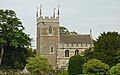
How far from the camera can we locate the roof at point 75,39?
77125mm

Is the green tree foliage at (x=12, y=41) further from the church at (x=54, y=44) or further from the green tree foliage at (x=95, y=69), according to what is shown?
the green tree foliage at (x=95, y=69)

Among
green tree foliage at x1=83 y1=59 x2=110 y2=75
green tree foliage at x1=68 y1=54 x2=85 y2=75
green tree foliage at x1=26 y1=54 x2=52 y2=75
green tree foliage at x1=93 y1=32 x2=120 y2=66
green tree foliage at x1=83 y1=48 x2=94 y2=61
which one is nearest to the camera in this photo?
green tree foliage at x1=83 y1=59 x2=110 y2=75

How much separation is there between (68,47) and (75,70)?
3453cm

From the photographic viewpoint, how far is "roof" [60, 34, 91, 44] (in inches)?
3036

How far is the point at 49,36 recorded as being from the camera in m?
75.9

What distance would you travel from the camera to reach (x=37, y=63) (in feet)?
203

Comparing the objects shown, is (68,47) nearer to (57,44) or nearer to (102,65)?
(57,44)

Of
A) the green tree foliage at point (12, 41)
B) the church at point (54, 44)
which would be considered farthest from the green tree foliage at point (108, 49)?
the church at point (54, 44)

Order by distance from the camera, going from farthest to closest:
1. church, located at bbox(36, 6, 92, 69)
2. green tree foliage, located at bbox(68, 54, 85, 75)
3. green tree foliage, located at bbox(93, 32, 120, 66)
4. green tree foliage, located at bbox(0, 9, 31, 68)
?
1. church, located at bbox(36, 6, 92, 69)
2. green tree foliage, located at bbox(0, 9, 31, 68)
3. green tree foliage, located at bbox(93, 32, 120, 66)
4. green tree foliage, located at bbox(68, 54, 85, 75)

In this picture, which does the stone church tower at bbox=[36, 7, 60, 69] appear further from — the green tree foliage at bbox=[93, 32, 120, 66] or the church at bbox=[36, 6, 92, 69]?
the green tree foliage at bbox=[93, 32, 120, 66]

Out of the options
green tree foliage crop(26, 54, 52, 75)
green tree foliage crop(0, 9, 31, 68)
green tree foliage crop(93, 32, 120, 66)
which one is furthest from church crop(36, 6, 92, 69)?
green tree foliage crop(93, 32, 120, 66)

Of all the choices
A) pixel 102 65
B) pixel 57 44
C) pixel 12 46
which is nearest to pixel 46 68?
pixel 12 46

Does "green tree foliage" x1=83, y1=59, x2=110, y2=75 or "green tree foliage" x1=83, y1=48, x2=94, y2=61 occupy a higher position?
"green tree foliage" x1=83, y1=48, x2=94, y2=61

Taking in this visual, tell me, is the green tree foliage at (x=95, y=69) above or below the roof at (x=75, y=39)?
below
